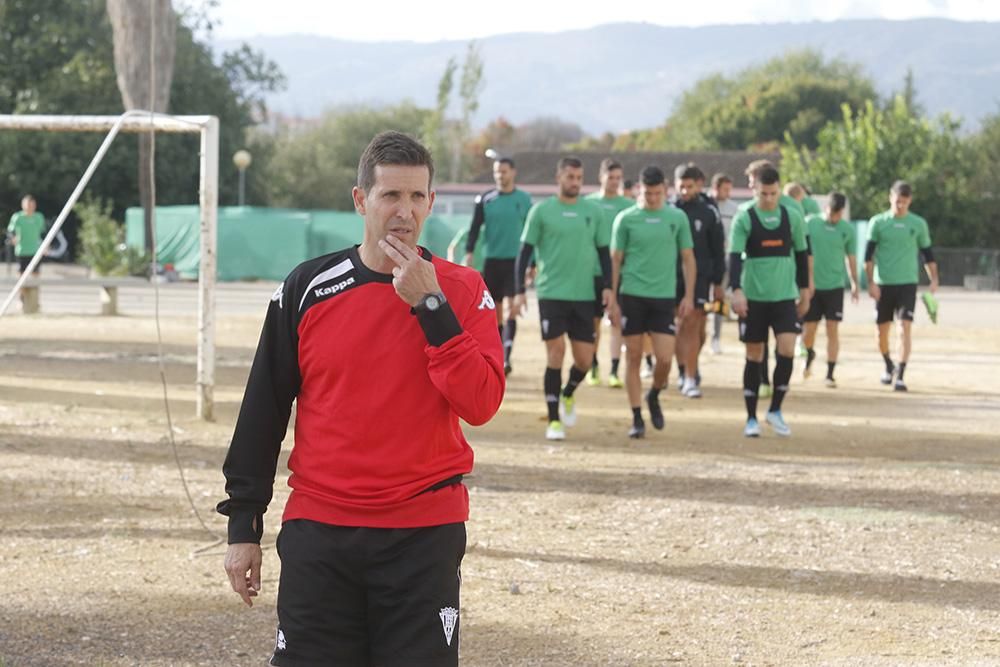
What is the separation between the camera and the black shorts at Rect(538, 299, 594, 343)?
12.2 metres

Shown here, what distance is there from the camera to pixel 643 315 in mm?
12492

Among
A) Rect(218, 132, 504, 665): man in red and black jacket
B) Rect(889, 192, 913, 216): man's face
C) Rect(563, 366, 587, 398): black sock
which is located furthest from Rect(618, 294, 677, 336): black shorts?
Rect(218, 132, 504, 665): man in red and black jacket

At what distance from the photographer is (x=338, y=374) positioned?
3.83 meters

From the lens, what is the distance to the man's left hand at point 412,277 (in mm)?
3633

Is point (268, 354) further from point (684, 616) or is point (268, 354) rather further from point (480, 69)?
point (480, 69)

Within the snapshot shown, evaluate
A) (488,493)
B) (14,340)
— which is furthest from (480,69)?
(488,493)

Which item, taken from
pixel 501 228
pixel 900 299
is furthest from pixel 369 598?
pixel 900 299

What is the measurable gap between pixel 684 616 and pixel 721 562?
3.84 feet

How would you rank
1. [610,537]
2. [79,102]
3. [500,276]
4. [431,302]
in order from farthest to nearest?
[79,102]
[500,276]
[610,537]
[431,302]

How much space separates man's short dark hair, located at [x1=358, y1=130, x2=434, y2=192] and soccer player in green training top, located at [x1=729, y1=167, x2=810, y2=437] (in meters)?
8.53

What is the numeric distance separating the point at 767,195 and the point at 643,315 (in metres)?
1.34

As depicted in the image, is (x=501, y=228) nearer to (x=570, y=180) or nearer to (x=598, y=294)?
(x=598, y=294)

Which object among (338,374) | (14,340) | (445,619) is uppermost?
(338,374)

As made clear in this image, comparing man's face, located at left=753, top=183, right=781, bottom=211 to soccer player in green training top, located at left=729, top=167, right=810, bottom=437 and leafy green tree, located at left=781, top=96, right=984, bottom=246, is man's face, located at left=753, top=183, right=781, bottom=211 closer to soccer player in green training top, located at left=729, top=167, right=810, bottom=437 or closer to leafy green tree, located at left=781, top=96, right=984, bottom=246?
soccer player in green training top, located at left=729, top=167, right=810, bottom=437
